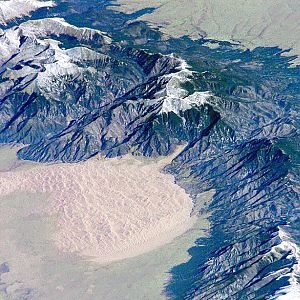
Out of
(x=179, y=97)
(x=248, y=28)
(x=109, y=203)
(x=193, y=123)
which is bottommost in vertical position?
(x=109, y=203)

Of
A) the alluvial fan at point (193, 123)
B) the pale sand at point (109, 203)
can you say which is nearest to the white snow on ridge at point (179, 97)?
the alluvial fan at point (193, 123)

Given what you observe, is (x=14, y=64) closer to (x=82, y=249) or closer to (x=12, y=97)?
(x=12, y=97)

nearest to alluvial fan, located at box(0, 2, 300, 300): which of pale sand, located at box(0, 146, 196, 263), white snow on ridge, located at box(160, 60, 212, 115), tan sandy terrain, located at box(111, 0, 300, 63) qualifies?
white snow on ridge, located at box(160, 60, 212, 115)

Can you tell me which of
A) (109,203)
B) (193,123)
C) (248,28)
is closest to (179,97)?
(193,123)

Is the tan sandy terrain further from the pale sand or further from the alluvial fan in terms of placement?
the pale sand

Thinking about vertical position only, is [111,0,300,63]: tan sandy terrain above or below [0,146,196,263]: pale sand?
above

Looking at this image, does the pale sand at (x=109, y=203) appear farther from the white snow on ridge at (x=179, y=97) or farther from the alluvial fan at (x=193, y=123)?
the white snow on ridge at (x=179, y=97)

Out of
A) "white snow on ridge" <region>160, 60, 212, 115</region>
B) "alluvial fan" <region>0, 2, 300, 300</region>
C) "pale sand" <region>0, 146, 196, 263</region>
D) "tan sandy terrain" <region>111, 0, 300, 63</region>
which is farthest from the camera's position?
"tan sandy terrain" <region>111, 0, 300, 63</region>

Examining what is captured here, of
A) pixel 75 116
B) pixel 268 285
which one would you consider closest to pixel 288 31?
pixel 75 116

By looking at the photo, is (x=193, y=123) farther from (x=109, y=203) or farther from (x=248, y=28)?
(x=248, y=28)
